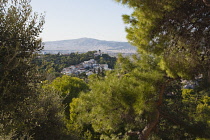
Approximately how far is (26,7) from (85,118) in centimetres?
419

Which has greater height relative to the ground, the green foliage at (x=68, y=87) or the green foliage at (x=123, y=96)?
the green foliage at (x=123, y=96)

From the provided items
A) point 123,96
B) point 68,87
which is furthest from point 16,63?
point 68,87

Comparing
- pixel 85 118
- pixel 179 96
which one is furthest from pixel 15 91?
pixel 179 96

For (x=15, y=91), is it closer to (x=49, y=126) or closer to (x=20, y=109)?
(x=20, y=109)

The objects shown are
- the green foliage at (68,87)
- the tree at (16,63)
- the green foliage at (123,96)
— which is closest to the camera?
the tree at (16,63)

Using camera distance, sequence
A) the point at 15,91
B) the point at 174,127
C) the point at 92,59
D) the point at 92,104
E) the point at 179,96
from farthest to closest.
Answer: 1. the point at 92,59
2. the point at 179,96
3. the point at 174,127
4. the point at 92,104
5. the point at 15,91

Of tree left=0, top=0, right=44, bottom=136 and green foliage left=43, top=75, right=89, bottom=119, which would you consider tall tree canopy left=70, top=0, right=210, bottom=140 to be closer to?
tree left=0, top=0, right=44, bottom=136

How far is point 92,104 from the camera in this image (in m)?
6.57

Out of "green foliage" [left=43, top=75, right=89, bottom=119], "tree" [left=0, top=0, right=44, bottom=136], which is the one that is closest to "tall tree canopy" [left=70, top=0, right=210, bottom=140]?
"tree" [left=0, top=0, right=44, bottom=136]

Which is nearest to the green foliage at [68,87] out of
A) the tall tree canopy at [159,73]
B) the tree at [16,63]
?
the tall tree canopy at [159,73]

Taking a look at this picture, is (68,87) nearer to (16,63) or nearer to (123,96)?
(123,96)

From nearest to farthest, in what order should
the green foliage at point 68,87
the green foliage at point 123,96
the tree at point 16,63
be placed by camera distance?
1. the tree at point 16,63
2. the green foliage at point 123,96
3. the green foliage at point 68,87

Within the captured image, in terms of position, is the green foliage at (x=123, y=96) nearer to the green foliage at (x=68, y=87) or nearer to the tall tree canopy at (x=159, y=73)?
the tall tree canopy at (x=159, y=73)

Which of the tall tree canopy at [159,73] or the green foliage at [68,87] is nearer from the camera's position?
the tall tree canopy at [159,73]
